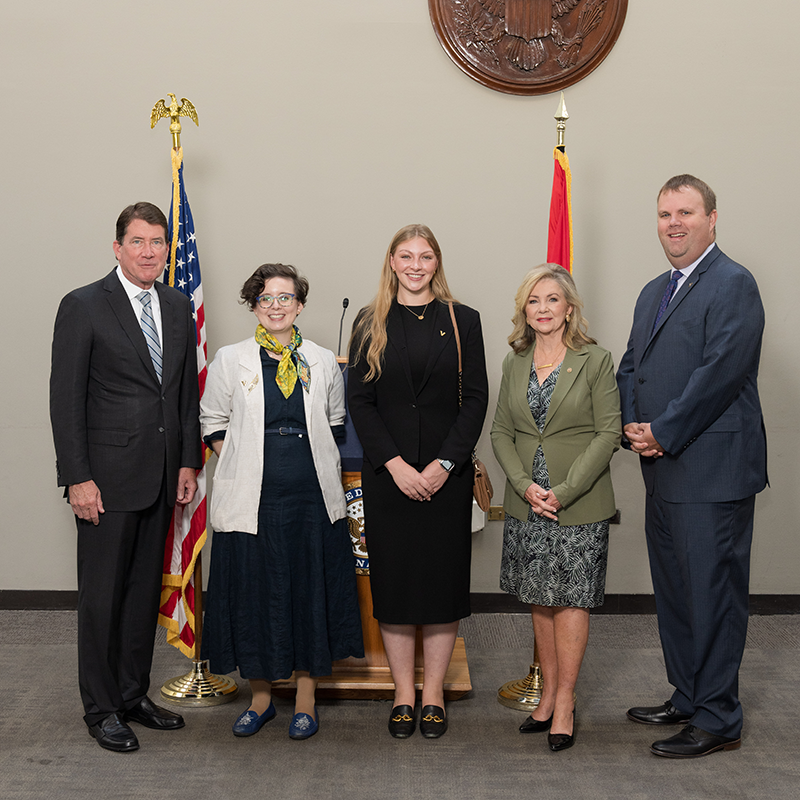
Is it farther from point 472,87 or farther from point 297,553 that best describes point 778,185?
point 297,553

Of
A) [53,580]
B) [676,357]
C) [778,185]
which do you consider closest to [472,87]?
[778,185]

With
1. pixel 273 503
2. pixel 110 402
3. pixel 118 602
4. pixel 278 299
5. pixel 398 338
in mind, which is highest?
pixel 278 299

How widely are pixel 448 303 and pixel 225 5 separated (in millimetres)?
2141

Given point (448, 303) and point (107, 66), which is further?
point (107, 66)

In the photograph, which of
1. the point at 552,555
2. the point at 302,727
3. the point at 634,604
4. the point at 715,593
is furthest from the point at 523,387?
the point at 634,604

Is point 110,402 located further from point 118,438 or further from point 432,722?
point 432,722

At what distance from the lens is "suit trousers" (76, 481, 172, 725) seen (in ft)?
9.22

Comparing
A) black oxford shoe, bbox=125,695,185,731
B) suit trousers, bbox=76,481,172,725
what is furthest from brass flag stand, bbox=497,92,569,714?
suit trousers, bbox=76,481,172,725

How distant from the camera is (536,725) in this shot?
114 inches

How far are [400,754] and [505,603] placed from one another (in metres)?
1.60

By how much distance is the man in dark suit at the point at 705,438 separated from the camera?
267 cm

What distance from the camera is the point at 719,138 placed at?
4.07m

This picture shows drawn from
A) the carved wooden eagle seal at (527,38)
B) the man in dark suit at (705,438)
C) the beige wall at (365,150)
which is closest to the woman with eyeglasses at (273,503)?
the man in dark suit at (705,438)

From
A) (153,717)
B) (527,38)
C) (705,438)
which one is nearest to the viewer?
(705,438)
